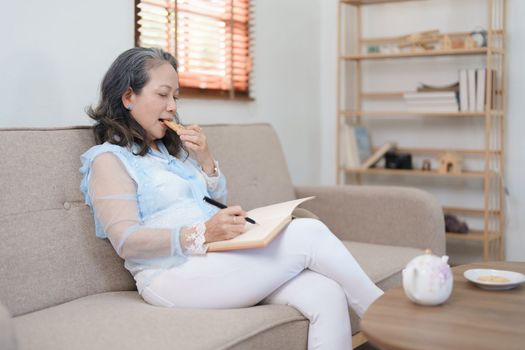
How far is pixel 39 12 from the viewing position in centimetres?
234

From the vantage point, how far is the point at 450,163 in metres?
3.78

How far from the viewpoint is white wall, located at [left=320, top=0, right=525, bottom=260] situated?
3.72m

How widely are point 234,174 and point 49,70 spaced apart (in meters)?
0.75

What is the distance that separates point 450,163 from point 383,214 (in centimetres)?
121

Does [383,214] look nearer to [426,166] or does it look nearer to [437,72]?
[426,166]

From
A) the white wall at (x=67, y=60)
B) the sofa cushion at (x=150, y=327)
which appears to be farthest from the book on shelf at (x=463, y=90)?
the sofa cushion at (x=150, y=327)

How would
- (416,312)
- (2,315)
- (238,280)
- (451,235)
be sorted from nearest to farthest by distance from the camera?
(2,315)
(416,312)
(238,280)
(451,235)

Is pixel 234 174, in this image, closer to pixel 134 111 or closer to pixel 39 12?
pixel 134 111

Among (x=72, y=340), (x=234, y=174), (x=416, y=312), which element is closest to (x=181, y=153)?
(x=234, y=174)

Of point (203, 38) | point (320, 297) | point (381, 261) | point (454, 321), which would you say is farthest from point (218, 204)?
point (203, 38)

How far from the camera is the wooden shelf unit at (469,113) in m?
3.61

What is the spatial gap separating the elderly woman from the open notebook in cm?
2

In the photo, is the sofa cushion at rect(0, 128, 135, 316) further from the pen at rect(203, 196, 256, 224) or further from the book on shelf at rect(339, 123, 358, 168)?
the book on shelf at rect(339, 123, 358, 168)

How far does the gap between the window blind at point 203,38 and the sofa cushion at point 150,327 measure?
1329 mm
